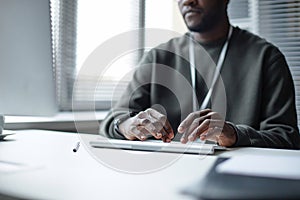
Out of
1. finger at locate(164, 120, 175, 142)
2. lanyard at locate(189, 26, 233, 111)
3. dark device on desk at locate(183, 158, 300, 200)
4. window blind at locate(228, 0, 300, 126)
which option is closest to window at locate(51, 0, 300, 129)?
window blind at locate(228, 0, 300, 126)

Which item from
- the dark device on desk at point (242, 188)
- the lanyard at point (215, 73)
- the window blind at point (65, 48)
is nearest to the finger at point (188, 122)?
the dark device on desk at point (242, 188)

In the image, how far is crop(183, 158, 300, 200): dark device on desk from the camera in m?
0.40

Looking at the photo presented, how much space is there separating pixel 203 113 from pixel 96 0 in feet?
4.52

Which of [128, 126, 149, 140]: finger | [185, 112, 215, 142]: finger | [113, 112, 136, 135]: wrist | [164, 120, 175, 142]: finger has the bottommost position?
[113, 112, 136, 135]: wrist

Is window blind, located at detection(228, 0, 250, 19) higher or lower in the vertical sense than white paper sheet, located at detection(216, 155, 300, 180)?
higher

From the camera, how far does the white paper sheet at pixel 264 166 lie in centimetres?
55

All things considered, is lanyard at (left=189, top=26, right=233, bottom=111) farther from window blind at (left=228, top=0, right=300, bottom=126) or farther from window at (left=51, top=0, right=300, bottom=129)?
window blind at (left=228, top=0, right=300, bottom=126)

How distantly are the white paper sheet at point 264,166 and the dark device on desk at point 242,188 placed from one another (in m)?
0.04

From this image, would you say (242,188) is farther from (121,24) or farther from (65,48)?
(121,24)

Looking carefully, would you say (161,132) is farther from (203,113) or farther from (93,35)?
(93,35)

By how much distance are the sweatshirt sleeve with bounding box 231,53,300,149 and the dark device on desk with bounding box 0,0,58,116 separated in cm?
58

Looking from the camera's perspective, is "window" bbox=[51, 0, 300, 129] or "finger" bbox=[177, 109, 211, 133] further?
"window" bbox=[51, 0, 300, 129]

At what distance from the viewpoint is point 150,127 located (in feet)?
2.81

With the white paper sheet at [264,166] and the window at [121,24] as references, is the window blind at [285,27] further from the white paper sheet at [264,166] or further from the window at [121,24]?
the white paper sheet at [264,166]
